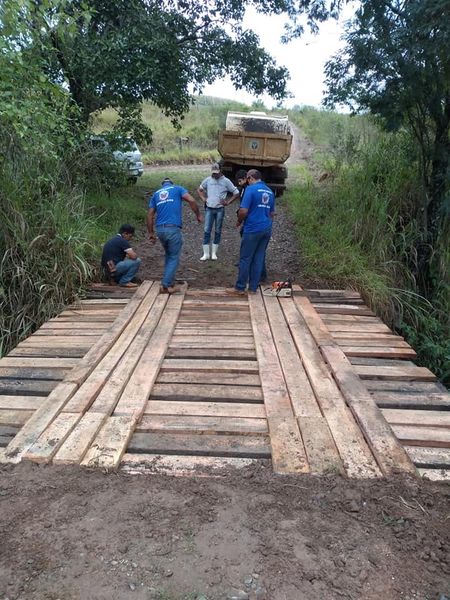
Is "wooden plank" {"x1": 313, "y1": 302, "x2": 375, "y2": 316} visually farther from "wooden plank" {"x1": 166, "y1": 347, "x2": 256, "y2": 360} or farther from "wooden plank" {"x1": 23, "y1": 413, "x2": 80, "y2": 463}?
"wooden plank" {"x1": 23, "y1": 413, "x2": 80, "y2": 463}

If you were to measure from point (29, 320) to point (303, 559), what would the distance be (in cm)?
402

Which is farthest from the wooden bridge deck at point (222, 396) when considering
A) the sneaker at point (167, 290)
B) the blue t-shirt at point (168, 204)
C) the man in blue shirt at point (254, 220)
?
the blue t-shirt at point (168, 204)

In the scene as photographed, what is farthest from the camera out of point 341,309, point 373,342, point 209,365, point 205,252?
point 205,252

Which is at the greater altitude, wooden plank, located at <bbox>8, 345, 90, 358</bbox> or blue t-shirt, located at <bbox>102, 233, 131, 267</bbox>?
blue t-shirt, located at <bbox>102, 233, 131, 267</bbox>

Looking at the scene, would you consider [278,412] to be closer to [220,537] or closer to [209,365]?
[209,365]

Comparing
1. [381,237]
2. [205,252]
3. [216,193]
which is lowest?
[205,252]

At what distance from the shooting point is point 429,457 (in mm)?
2650

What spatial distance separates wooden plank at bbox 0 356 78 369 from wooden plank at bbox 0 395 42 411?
0.47m

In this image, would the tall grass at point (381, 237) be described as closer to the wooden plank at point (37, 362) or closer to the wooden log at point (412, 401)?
the wooden log at point (412, 401)

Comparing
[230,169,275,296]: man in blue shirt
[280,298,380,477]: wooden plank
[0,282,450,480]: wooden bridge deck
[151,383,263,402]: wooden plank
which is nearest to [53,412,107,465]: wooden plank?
[0,282,450,480]: wooden bridge deck

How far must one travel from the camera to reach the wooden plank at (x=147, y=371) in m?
3.10

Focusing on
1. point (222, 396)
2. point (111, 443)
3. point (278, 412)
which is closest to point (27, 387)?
point (111, 443)

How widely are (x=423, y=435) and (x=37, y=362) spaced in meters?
2.84

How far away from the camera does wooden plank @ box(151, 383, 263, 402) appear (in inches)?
128
